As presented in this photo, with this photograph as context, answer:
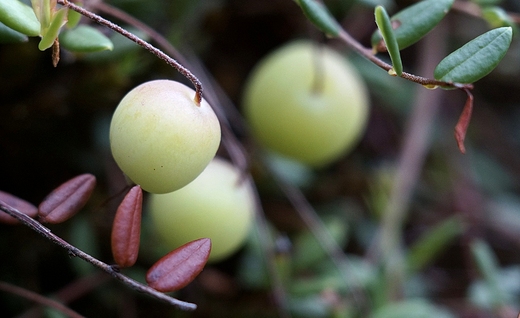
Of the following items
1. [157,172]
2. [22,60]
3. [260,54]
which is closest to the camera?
[157,172]

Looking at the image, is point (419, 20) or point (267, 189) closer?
point (419, 20)

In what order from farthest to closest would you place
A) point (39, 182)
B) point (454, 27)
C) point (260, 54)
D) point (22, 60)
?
point (454, 27) < point (260, 54) < point (39, 182) < point (22, 60)

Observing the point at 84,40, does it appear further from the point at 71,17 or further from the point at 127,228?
the point at 127,228

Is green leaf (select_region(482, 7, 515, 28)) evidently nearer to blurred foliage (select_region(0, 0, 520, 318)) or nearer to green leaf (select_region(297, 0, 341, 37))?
blurred foliage (select_region(0, 0, 520, 318))

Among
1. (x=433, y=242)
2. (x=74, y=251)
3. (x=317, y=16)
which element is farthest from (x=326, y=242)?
(x=74, y=251)

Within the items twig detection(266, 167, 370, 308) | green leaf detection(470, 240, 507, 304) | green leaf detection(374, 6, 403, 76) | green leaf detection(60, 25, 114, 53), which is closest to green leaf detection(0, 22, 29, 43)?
green leaf detection(60, 25, 114, 53)

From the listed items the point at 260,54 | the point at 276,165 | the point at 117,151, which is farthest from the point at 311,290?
the point at 260,54

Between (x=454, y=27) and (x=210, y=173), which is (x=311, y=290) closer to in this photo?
(x=210, y=173)

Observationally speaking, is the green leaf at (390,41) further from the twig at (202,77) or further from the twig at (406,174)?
the twig at (406,174)
